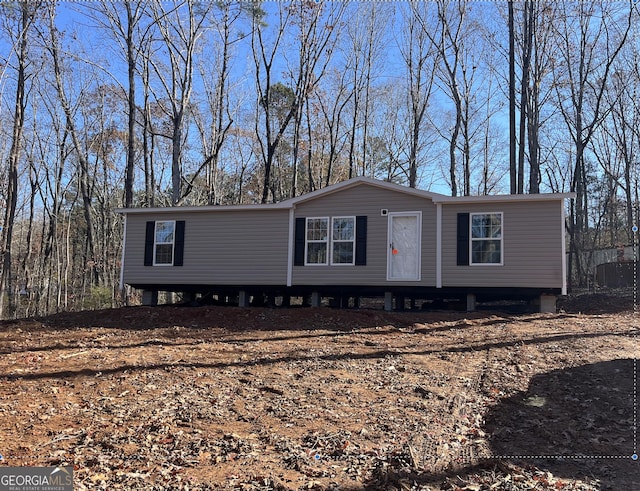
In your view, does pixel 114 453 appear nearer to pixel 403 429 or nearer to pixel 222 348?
pixel 403 429

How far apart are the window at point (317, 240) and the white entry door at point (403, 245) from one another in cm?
156

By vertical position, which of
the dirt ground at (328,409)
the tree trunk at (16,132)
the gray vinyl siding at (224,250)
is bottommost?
the dirt ground at (328,409)

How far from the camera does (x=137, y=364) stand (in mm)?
6270

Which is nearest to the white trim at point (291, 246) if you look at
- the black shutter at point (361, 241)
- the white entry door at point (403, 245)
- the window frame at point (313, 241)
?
the window frame at point (313, 241)

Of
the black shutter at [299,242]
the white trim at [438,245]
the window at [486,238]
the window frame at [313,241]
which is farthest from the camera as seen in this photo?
the black shutter at [299,242]

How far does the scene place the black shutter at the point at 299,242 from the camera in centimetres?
1207

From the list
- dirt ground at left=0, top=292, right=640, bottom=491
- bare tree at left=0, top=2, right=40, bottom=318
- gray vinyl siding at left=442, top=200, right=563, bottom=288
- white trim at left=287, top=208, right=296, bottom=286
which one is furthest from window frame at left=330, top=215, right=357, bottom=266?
bare tree at left=0, top=2, right=40, bottom=318

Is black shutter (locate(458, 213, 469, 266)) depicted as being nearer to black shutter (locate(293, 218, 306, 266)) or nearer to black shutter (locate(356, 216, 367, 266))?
black shutter (locate(356, 216, 367, 266))

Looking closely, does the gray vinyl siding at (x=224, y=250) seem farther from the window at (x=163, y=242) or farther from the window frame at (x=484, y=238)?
the window frame at (x=484, y=238)

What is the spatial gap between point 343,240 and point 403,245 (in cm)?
143

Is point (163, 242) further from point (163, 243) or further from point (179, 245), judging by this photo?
point (179, 245)

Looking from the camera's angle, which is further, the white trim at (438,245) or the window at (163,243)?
the window at (163,243)

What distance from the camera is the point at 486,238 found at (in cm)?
1091

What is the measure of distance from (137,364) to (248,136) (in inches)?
842
